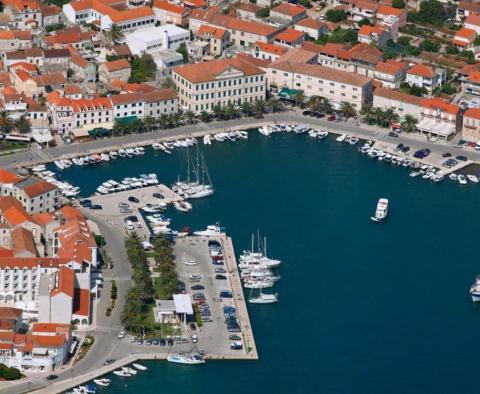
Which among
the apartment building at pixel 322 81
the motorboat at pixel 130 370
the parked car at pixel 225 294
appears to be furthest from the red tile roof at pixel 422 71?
the motorboat at pixel 130 370

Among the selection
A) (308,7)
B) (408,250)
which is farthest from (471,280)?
(308,7)

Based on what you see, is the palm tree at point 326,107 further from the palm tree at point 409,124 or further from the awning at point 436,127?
the awning at point 436,127

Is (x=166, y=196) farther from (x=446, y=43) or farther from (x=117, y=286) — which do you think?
(x=446, y=43)

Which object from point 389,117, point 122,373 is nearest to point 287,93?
point 389,117

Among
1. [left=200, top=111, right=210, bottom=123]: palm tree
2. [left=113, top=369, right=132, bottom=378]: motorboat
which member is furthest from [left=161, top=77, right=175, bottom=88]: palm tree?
[left=113, top=369, right=132, bottom=378]: motorboat

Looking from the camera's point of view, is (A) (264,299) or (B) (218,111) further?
(B) (218,111)

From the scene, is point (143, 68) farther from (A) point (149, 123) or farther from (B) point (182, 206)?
(B) point (182, 206)
